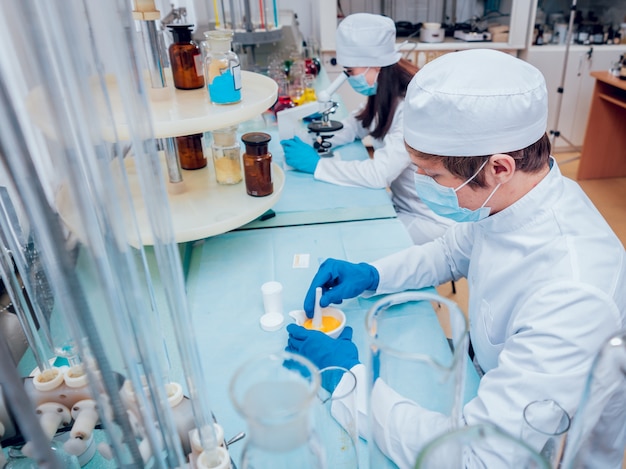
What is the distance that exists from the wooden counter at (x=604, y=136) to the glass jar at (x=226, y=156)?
3103 millimetres

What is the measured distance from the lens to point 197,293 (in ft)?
4.37

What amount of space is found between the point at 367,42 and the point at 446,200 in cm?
120

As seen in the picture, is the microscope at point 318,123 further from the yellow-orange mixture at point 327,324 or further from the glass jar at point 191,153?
the yellow-orange mixture at point 327,324

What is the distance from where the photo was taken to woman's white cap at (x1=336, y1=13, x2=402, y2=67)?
6.73 feet

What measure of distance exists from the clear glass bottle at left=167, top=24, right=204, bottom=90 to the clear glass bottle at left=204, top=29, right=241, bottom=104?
0.03 metres

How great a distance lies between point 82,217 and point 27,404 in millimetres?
132

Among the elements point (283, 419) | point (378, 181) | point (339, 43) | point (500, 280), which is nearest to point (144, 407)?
point (283, 419)

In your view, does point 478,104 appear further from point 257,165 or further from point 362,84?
point 362,84

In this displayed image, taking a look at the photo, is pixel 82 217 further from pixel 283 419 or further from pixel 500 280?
pixel 500 280

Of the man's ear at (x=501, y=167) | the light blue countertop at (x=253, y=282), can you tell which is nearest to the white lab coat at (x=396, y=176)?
the light blue countertop at (x=253, y=282)

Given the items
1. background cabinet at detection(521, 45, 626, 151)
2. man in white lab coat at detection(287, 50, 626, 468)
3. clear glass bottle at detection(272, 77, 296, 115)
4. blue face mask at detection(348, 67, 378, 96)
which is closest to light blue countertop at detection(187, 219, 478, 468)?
man in white lab coat at detection(287, 50, 626, 468)

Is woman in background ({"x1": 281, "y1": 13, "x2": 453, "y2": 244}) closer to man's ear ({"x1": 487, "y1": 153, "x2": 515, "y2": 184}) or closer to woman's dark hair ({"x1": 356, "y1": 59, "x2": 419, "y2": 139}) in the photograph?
woman's dark hair ({"x1": 356, "y1": 59, "x2": 419, "y2": 139})

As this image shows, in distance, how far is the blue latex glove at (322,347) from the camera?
97 cm

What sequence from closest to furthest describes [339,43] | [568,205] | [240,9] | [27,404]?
[27,404], [568,205], [339,43], [240,9]
